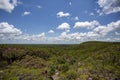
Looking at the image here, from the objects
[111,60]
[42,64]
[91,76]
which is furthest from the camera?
[42,64]

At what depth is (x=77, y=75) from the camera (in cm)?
12662

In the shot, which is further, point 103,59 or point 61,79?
point 103,59

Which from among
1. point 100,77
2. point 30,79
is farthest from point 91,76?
point 30,79

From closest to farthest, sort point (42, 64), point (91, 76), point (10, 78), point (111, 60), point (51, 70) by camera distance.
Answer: point (91, 76) < point (10, 78) < point (51, 70) < point (111, 60) < point (42, 64)

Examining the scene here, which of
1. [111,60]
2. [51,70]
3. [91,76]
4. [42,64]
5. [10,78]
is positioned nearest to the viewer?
[91,76]

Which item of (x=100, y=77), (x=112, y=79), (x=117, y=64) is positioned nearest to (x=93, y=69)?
(x=100, y=77)

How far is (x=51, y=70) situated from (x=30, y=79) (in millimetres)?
27343

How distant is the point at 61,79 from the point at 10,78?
161 ft

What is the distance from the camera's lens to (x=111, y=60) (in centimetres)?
17262

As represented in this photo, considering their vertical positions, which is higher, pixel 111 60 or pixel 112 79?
pixel 111 60

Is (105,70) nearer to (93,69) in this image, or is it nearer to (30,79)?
(93,69)

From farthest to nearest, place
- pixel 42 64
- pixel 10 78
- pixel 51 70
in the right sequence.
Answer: pixel 42 64 < pixel 51 70 < pixel 10 78

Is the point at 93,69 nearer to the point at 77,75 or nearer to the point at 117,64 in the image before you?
the point at 77,75

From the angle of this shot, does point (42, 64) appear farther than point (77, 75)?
Yes
